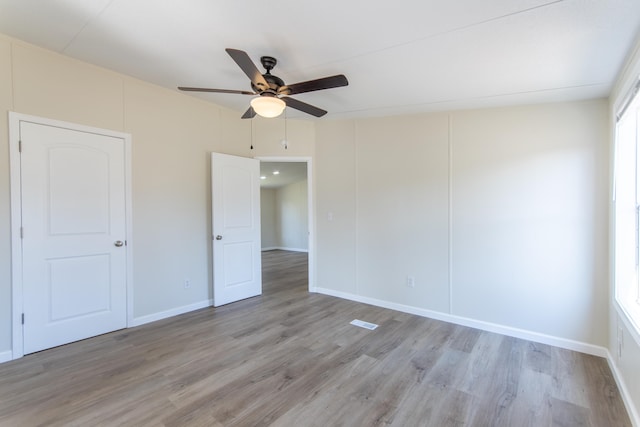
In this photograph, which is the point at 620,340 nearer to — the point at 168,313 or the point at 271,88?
the point at 271,88

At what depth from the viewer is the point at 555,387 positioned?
7.46 feet

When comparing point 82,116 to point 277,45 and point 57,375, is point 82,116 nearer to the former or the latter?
point 277,45

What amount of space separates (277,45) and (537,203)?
2.92 meters

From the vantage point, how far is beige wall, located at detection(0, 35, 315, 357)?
100 inches

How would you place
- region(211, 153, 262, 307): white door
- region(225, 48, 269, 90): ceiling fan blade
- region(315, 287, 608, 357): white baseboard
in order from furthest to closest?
region(211, 153, 262, 307): white door < region(315, 287, 608, 357): white baseboard < region(225, 48, 269, 90): ceiling fan blade

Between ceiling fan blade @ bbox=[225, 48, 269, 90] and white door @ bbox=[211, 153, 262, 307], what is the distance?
1793 mm

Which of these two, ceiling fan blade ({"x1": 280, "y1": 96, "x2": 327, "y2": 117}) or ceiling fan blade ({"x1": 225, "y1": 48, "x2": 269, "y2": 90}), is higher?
ceiling fan blade ({"x1": 225, "y1": 48, "x2": 269, "y2": 90})

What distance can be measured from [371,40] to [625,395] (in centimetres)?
310

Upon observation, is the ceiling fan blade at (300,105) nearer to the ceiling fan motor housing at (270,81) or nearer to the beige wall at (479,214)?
the ceiling fan motor housing at (270,81)

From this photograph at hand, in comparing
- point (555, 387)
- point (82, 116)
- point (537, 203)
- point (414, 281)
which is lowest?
point (555, 387)

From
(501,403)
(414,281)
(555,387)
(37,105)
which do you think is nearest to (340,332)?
(414,281)

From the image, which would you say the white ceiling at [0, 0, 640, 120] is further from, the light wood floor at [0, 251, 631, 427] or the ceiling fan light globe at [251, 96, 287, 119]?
the light wood floor at [0, 251, 631, 427]

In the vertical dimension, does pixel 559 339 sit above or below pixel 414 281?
below

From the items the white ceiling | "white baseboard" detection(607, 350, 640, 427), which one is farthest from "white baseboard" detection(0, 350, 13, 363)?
"white baseboard" detection(607, 350, 640, 427)
